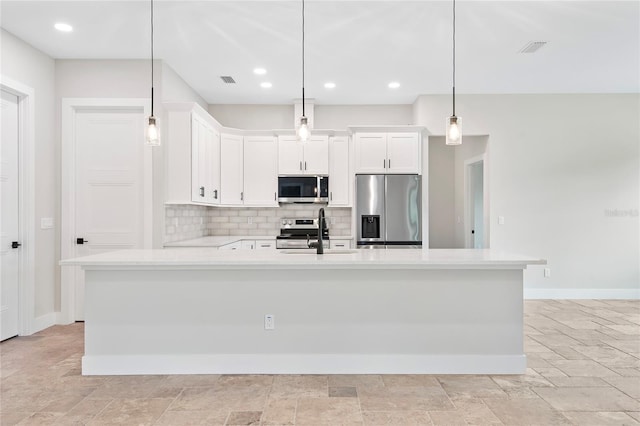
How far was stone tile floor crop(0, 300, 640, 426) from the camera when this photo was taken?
2354mm

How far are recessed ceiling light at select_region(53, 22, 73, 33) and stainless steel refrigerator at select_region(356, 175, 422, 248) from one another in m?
3.47

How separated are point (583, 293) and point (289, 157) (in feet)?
14.7

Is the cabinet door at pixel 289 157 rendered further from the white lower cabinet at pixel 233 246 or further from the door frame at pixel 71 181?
the door frame at pixel 71 181

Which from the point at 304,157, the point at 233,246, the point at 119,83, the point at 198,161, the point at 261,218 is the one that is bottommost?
the point at 233,246

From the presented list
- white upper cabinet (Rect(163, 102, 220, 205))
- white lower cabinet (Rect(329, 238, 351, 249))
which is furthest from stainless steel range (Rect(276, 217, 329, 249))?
white upper cabinet (Rect(163, 102, 220, 205))

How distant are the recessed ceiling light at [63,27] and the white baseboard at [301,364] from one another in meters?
2.76

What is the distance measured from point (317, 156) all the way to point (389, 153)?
40.1 inches

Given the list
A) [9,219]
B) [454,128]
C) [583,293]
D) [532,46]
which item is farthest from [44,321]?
[583,293]

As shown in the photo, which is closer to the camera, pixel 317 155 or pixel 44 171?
pixel 44 171

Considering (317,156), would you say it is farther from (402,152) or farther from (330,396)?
(330,396)

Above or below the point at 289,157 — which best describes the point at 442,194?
below

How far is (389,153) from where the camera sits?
556cm

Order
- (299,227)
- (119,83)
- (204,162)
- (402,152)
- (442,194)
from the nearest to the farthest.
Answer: (119,83)
(204,162)
(402,152)
(299,227)
(442,194)

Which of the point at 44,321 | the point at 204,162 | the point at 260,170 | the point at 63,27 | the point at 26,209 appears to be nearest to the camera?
the point at 63,27
